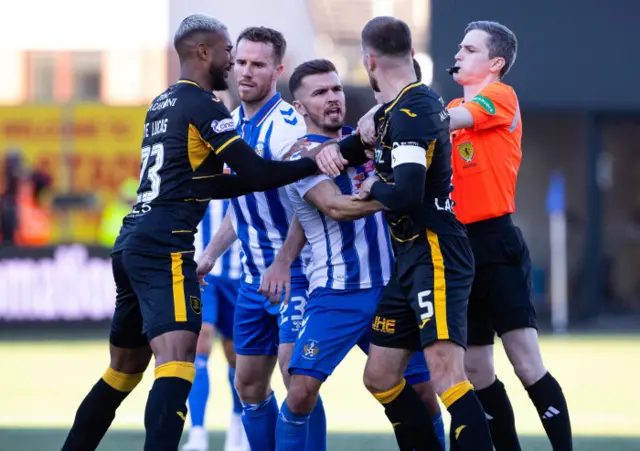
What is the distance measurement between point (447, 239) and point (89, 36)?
1794 cm

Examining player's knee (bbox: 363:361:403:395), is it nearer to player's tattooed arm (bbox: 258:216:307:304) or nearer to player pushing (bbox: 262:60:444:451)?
player pushing (bbox: 262:60:444:451)

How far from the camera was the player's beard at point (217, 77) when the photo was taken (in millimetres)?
5715

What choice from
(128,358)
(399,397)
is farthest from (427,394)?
(128,358)

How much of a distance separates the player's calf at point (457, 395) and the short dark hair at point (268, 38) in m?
1.99

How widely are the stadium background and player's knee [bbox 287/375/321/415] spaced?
6.40 meters

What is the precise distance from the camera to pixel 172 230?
5.51 m

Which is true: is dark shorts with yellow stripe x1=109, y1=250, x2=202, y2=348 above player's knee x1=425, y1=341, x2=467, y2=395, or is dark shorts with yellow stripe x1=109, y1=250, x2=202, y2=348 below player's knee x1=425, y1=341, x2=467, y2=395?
above

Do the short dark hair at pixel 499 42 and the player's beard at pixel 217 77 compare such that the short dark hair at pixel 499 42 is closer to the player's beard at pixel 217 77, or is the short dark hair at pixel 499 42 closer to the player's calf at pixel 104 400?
the player's beard at pixel 217 77

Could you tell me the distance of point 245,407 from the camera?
624 centimetres

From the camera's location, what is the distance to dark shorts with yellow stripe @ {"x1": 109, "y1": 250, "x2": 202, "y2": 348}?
5379 millimetres

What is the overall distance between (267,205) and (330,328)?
935 millimetres

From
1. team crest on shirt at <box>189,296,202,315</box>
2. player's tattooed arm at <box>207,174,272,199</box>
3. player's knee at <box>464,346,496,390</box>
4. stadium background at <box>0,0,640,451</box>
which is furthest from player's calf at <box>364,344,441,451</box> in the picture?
stadium background at <box>0,0,640,451</box>

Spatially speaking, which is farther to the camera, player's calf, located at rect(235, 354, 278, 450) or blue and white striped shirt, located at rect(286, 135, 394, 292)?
player's calf, located at rect(235, 354, 278, 450)

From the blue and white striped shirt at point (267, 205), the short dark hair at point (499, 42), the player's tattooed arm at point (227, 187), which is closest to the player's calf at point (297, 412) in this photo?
the blue and white striped shirt at point (267, 205)
